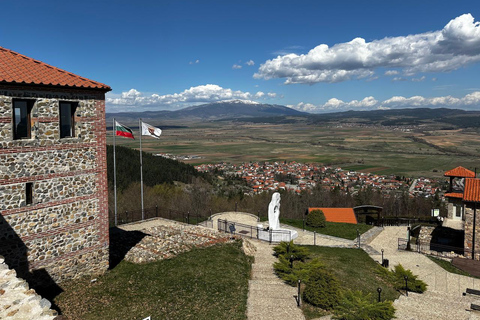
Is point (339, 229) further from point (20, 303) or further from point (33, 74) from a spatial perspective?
point (20, 303)


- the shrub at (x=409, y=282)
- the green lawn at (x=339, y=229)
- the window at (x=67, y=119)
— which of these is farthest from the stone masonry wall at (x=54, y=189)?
the green lawn at (x=339, y=229)

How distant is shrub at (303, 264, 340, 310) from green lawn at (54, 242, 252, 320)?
2618 millimetres

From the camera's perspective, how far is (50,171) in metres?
12.4

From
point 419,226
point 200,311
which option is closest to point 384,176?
point 419,226

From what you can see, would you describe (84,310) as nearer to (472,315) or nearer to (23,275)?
(23,275)

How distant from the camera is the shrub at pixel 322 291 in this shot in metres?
13.1

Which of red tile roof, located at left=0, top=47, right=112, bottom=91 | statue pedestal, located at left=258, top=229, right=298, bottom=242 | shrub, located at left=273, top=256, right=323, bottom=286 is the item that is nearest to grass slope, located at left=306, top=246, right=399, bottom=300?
shrub, located at left=273, top=256, right=323, bottom=286

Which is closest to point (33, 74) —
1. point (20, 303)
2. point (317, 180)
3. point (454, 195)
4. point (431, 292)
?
point (20, 303)

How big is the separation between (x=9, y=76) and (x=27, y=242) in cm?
580

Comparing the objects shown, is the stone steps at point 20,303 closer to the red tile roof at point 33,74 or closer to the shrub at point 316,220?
the red tile roof at point 33,74

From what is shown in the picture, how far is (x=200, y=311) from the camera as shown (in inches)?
459

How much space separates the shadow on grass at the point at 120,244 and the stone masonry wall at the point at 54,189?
1.85 m

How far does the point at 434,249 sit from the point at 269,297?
18.5 m

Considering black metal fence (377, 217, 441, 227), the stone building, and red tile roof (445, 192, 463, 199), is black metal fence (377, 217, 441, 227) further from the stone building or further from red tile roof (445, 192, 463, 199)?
the stone building
